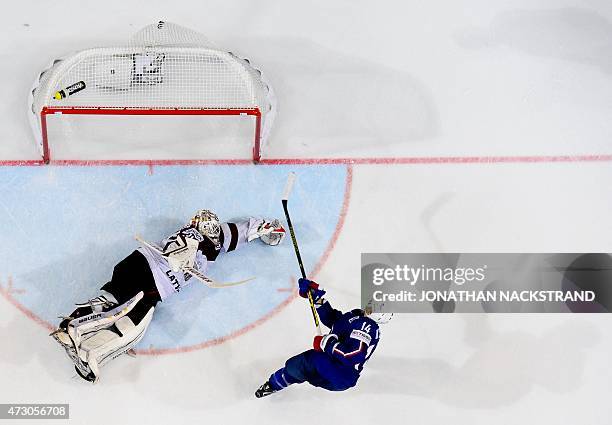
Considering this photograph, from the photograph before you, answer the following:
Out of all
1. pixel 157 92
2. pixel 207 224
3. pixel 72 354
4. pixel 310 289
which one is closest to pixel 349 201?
pixel 310 289

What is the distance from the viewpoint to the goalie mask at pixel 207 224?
17.8 ft

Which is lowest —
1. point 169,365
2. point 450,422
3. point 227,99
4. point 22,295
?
point 450,422

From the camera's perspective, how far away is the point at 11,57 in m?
5.98

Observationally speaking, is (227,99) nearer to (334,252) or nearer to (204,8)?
(204,8)

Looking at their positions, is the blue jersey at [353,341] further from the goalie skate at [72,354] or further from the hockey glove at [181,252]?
the goalie skate at [72,354]

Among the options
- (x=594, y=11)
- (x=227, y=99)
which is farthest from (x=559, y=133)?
(x=227, y=99)

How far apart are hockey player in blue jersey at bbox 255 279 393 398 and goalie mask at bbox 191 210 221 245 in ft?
1.93

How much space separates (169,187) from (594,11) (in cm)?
310

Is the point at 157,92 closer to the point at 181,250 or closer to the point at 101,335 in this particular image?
the point at 181,250

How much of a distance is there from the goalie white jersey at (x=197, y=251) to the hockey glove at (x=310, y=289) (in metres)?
0.53

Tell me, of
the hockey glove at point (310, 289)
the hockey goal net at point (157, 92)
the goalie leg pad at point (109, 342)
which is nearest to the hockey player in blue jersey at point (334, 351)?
the hockey glove at point (310, 289)

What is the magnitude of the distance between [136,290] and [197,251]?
0.42 metres

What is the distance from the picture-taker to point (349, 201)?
586cm

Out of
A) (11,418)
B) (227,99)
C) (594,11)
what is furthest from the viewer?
(594,11)
